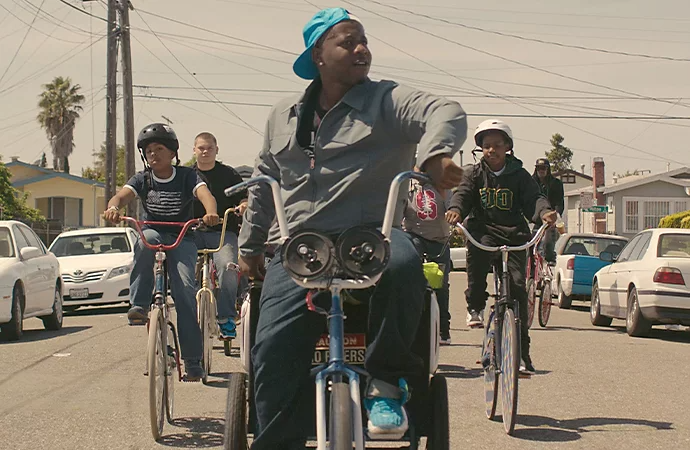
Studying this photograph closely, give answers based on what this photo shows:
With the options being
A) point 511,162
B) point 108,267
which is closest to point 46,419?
point 511,162

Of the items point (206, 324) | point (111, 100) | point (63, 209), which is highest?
point (111, 100)

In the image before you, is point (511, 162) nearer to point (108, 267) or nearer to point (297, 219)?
point (297, 219)

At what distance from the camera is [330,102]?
16.2ft

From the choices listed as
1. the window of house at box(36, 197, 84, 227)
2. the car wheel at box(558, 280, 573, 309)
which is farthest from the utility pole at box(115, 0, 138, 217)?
the window of house at box(36, 197, 84, 227)

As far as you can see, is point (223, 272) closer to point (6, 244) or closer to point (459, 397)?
point (459, 397)

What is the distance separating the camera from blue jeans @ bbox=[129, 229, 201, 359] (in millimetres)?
8109

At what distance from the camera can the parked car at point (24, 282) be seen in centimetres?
1472

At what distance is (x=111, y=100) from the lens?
35375mm

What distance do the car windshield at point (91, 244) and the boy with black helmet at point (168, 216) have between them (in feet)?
43.6

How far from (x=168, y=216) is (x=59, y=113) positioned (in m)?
82.4

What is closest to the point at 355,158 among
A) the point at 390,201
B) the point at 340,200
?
the point at 340,200

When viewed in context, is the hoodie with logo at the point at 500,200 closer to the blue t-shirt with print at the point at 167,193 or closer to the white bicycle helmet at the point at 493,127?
the white bicycle helmet at the point at 493,127

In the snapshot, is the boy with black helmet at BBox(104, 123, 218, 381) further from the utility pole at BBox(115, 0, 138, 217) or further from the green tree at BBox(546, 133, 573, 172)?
the green tree at BBox(546, 133, 573, 172)

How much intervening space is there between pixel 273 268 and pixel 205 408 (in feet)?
14.0
